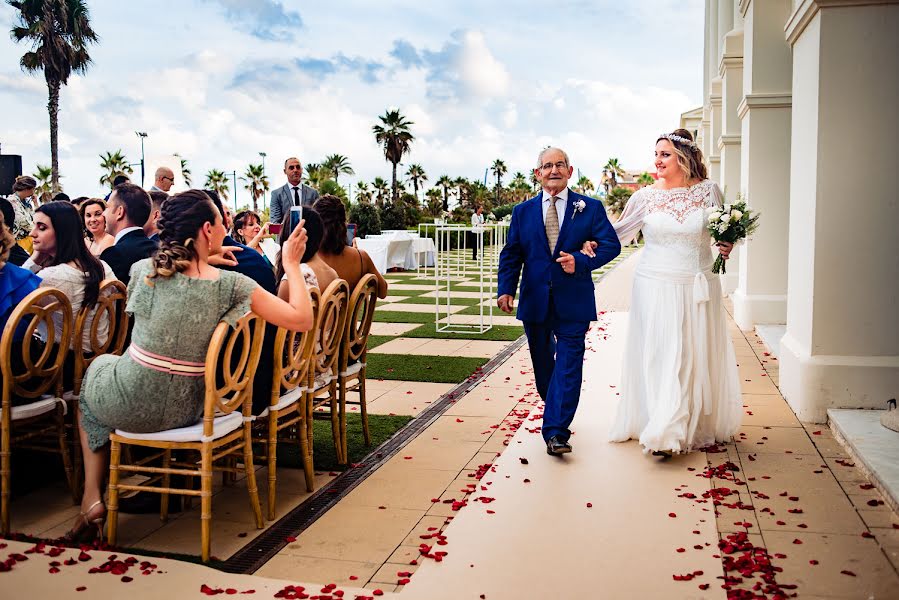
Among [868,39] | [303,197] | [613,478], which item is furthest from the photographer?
[303,197]

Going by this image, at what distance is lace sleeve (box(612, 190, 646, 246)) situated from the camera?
18.8ft

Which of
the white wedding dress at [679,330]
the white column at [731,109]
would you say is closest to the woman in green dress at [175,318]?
the white wedding dress at [679,330]

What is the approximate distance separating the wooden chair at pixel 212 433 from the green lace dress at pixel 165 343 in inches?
2.8

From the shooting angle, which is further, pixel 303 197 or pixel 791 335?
pixel 303 197

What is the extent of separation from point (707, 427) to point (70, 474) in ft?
12.6

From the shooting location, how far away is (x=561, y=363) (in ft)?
18.0

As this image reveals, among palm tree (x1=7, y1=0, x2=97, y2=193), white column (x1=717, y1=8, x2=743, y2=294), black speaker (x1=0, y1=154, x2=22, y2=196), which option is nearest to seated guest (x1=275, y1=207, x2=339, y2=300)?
black speaker (x1=0, y1=154, x2=22, y2=196)

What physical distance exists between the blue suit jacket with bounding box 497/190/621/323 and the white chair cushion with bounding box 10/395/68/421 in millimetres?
2581

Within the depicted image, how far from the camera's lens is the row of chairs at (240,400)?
3.92m

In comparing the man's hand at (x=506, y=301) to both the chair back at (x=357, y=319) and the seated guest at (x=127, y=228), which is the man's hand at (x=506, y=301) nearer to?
the chair back at (x=357, y=319)

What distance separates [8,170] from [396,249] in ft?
43.6

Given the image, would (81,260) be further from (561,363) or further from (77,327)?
(561,363)

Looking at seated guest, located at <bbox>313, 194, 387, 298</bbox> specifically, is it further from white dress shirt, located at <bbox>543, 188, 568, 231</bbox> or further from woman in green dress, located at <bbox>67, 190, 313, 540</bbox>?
woman in green dress, located at <bbox>67, 190, 313, 540</bbox>

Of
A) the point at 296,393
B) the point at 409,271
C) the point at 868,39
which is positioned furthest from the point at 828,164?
the point at 409,271
